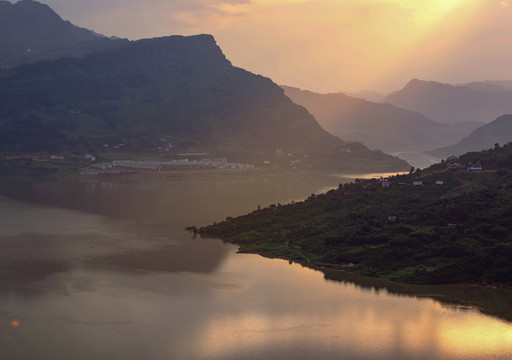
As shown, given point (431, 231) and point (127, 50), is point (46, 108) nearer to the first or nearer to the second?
point (127, 50)

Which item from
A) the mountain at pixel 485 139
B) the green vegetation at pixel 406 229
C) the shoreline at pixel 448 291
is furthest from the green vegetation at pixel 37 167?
the mountain at pixel 485 139

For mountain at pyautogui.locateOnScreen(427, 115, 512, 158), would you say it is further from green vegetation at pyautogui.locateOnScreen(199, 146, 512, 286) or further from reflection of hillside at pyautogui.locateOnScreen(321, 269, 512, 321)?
reflection of hillside at pyautogui.locateOnScreen(321, 269, 512, 321)

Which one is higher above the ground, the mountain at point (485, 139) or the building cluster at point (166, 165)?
the mountain at point (485, 139)

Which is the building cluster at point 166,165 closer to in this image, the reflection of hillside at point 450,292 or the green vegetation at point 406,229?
the green vegetation at point 406,229

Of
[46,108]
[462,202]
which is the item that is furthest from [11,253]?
[46,108]

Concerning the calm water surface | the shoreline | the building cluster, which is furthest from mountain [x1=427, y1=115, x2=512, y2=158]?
the calm water surface

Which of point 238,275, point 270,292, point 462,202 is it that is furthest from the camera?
point 462,202
